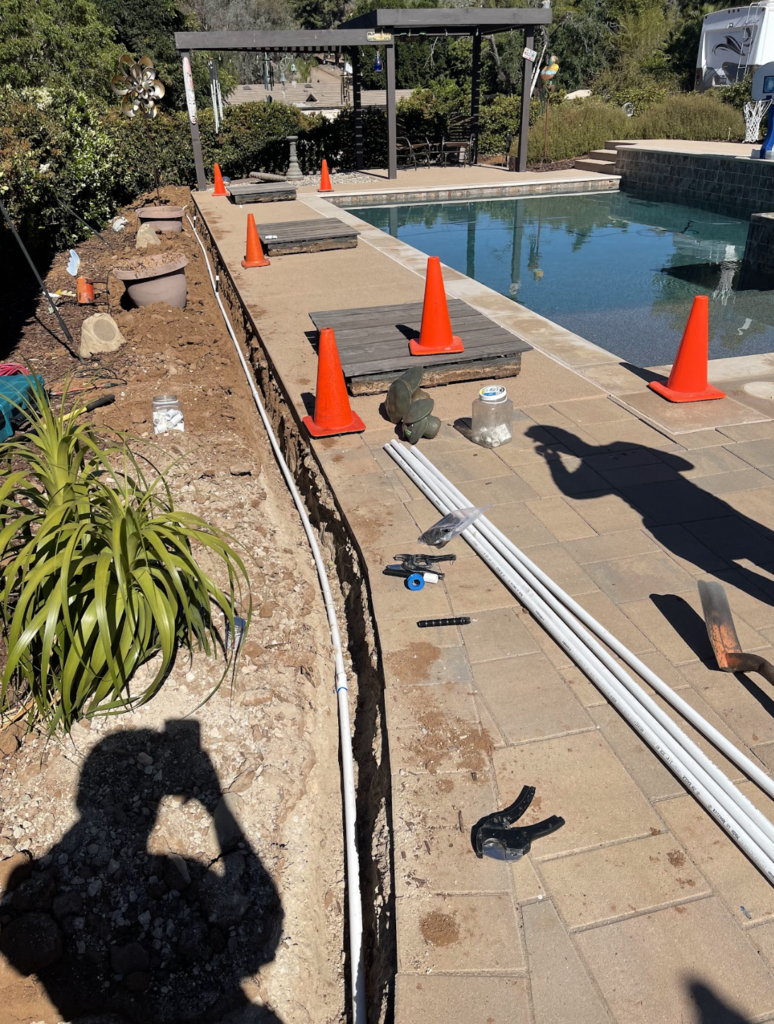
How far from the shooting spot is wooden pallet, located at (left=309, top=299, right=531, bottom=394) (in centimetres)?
623

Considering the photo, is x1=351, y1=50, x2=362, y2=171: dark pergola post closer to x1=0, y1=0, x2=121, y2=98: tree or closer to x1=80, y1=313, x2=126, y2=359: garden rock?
x1=0, y1=0, x2=121, y2=98: tree

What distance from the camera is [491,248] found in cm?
1355

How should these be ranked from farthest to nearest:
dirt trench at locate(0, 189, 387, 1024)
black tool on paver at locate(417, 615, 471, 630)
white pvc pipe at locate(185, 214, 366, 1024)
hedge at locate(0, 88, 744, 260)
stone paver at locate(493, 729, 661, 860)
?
hedge at locate(0, 88, 744, 260) < black tool on paver at locate(417, 615, 471, 630) < dirt trench at locate(0, 189, 387, 1024) < stone paver at locate(493, 729, 661, 860) < white pvc pipe at locate(185, 214, 366, 1024)

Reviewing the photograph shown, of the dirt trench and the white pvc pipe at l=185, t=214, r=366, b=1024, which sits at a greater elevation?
the white pvc pipe at l=185, t=214, r=366, b=1024

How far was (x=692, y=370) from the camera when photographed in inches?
234

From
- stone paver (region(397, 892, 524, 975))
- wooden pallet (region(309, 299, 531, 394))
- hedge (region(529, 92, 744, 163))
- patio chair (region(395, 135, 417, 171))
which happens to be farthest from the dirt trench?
hedge (region(529, 92, 744, 163))

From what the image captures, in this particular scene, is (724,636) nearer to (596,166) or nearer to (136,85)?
(136,85)

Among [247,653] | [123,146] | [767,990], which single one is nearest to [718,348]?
[247,653]

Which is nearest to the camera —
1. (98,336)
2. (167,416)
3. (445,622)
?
(445,622)

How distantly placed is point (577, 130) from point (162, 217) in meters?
14.6

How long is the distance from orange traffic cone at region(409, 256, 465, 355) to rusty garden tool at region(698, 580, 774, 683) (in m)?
3.55

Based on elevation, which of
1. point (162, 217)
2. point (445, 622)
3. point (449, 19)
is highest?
point (449, 19)

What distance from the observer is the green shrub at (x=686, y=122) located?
2219 centimetres

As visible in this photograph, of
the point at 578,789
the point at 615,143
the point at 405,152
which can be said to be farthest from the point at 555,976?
the point at 405,152
